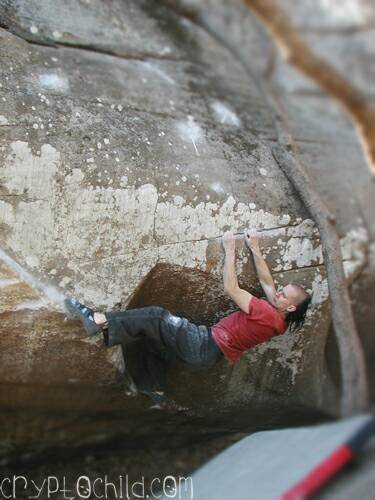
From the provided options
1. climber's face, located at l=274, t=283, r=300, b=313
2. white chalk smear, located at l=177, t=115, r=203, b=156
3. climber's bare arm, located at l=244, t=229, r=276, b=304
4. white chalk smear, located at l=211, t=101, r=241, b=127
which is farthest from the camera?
white chalk smear, located at l=211, t=101, r=241, b=127

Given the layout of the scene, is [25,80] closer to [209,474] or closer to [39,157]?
[39,157]

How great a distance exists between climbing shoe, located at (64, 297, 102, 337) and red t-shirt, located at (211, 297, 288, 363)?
1.94ft

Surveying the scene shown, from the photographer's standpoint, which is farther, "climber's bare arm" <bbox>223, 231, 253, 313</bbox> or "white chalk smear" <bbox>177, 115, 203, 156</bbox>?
"white chalk smear" <bbox>177, 115, 203, 156</bbox>

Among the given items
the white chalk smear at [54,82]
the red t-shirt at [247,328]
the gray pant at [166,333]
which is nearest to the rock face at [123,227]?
the white chalk smear at [54,82]

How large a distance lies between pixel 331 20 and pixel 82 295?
3.53m

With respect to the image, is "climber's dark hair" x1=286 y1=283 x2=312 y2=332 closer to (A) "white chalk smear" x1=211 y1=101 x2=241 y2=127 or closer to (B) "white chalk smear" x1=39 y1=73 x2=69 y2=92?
(A) "white chalk smear" x1=211 y1=101 x2=241 y2=127

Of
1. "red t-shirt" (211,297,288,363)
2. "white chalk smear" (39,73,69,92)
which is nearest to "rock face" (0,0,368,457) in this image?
"white chalk smear" (39,73,69,92)

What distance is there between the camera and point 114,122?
279 centimetres

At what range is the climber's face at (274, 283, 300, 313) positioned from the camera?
8.82 feet

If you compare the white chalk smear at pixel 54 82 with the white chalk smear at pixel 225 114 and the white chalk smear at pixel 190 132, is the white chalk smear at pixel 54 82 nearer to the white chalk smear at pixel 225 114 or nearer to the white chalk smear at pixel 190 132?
the white chalk smear at pixel 190 132

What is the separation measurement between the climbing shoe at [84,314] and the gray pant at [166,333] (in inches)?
3.0

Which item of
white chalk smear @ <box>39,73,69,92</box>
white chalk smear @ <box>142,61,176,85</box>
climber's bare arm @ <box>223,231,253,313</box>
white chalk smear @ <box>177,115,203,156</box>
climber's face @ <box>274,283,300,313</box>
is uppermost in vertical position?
white chalk smear @ <box>142,61,176,85</box>

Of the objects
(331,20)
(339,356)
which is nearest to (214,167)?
(339,356)

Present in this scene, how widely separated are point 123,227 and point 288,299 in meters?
0.89
